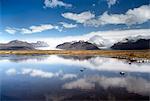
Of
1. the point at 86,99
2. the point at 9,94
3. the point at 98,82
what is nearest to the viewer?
the point at 86,99

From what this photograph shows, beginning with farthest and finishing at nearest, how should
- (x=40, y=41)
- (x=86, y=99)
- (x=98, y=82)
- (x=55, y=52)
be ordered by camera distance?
(x=55, y=52)
(x=40, y=41)
(x=98, y=82)
(x=86, y=99)

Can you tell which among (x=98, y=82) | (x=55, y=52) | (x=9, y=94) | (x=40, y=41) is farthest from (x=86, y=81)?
(x=55, y=52)

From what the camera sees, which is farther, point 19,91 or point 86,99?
point 19,91

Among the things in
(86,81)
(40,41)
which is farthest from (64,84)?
(40,41)

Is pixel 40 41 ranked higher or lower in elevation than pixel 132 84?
higher

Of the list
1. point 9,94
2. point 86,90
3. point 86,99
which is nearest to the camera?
point 86,99

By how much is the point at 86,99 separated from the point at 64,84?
2837 millimetres

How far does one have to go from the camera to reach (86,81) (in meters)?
12.2

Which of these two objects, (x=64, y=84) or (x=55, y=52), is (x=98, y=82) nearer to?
(x=64, y=84)

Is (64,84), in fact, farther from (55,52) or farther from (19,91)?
(55,52)

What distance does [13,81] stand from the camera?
1222cm

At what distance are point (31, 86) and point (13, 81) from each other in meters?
1.59

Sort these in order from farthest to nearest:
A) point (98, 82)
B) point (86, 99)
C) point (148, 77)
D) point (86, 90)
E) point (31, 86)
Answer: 1. point (148, 77)
2. point (98, 82)
3. point (31, 86)
4. point (86, 90)
5. point (86, 99)

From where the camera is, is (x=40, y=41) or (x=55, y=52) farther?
(x=55, y=52)
